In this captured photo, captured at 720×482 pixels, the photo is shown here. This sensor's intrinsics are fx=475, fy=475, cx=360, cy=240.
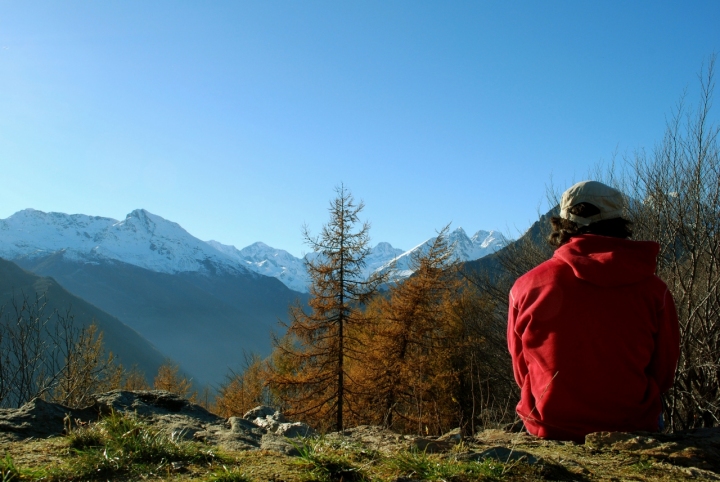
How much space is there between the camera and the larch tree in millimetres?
15281

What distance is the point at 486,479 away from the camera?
71.4 inches

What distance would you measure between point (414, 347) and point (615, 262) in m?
15.3

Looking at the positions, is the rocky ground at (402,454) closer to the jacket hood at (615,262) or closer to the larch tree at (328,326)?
the jacket hood at (615,262)

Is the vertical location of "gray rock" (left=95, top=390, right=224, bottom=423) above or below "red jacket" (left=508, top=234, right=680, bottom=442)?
Answer: below

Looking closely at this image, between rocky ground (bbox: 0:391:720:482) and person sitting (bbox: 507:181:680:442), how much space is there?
0.16m

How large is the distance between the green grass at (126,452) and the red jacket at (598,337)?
1.76 meters

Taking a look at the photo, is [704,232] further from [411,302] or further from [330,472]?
[411,302]

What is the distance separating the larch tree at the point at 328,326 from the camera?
50.1 feet

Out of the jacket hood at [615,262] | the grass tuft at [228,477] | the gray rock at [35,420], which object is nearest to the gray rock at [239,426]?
the gray rock at [35,420]

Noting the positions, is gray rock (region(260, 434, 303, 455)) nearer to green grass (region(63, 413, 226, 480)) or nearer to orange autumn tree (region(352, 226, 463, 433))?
green grass (region(63, 413, 226, 480))

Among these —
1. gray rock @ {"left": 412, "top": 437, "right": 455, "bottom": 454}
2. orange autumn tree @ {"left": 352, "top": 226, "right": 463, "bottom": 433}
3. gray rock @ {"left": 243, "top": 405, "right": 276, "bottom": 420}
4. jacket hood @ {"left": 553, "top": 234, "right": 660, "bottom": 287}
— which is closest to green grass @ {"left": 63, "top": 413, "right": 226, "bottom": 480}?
gray rock @ {"left": 412, "top": 437, "right": 455, "bottom": 454}

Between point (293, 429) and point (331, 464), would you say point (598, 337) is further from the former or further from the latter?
point (293, 429)

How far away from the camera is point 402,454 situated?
1.98 metres

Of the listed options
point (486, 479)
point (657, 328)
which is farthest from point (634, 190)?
point (486, 479)
